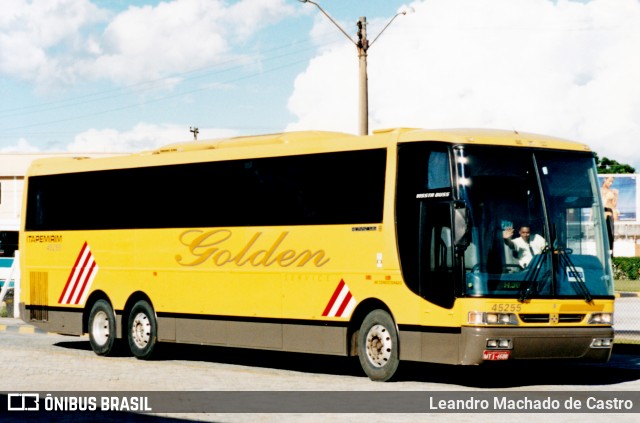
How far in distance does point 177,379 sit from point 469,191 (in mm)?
4747

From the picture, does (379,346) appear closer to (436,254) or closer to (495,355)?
(436,254)

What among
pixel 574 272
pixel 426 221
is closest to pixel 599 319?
pixel 574 272

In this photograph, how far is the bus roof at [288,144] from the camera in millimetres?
16734

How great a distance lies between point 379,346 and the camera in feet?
56.4

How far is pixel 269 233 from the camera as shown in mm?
19344

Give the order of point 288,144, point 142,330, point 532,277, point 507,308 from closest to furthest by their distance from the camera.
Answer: point 507,308
point 532,277
point 288,144
point 142,330

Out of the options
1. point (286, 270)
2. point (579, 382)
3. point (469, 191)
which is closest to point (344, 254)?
point (286, 270)

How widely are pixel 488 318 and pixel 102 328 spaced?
8972mm

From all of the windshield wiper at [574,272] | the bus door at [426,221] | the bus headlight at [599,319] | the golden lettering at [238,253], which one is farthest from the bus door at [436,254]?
the golden lettering at [238,253]

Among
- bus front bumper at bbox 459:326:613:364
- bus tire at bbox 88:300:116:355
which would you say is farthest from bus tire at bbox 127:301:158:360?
bus front bumper at bbox 459:326:613:364

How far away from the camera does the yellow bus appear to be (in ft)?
52.9

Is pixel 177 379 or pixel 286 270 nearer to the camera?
pixel 177 379

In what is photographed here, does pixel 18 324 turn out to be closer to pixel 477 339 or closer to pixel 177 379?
pixel 177 379

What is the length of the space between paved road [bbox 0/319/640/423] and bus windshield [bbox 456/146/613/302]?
1325 millimetres
